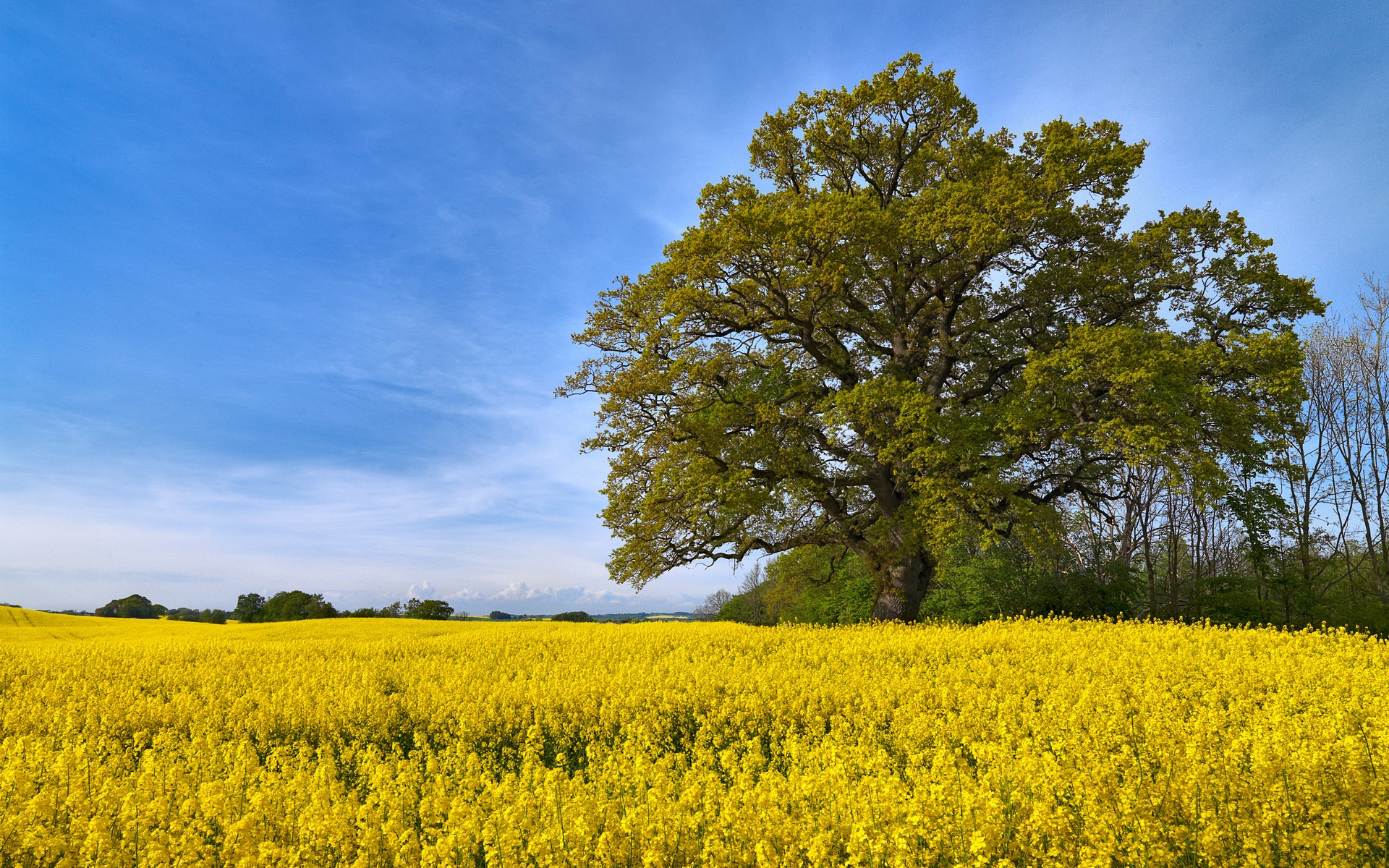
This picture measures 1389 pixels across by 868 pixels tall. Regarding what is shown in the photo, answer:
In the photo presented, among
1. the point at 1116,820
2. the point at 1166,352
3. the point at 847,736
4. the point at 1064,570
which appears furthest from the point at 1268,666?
the point at 1064,570

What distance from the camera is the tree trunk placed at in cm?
1653

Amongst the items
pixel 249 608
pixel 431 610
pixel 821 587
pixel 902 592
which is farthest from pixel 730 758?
pixel 249 608

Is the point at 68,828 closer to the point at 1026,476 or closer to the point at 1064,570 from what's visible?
the point at 1026,476

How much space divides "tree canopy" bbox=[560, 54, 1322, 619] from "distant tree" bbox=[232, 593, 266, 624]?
3519 cm

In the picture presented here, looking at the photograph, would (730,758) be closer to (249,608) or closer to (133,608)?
(249,608)

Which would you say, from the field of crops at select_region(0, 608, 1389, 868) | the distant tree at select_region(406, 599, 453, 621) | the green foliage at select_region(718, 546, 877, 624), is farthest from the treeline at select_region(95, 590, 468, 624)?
the field of crops at select_region(0, 608, 1389, 868)

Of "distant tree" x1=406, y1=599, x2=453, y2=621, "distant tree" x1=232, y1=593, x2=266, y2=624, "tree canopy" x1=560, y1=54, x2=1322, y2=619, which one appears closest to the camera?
"tree canopy" x1=560, y1=54, x2=1322, y2=619

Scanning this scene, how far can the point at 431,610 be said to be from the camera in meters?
35.0

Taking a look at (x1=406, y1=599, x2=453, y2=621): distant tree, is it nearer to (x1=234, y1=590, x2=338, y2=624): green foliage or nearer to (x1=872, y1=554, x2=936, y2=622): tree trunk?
(x1=234, y1=590, x2=338, y2=624): green foliage

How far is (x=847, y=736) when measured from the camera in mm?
5688

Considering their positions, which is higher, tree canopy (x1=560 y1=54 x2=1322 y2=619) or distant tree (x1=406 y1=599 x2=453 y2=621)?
tree canopy (x1=560 y1=54 x2=1322 y2=619)

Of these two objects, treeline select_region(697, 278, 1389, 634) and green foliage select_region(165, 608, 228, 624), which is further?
green foliage select_region(165, 608, 228, 624)

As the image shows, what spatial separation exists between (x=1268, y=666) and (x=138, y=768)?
11304 mm

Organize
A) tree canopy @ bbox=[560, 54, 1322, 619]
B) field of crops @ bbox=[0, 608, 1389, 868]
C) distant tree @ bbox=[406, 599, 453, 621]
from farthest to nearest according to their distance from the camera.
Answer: distant tree @ bbox=[406, 599, 453, 621] < tree canopy @ bbox=[560, 54, 1322, 619] < field of crops @ bbox=[0, 608, 1389, 868]
